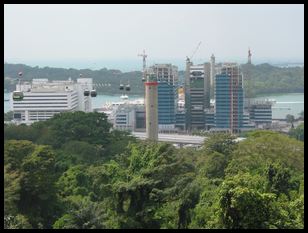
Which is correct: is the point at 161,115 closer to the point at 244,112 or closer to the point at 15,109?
the point at 244,112

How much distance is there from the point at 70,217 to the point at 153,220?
0.77m

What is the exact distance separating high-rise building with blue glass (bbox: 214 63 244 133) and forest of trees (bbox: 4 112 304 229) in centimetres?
1503

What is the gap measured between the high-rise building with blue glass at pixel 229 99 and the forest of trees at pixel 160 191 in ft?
49.3

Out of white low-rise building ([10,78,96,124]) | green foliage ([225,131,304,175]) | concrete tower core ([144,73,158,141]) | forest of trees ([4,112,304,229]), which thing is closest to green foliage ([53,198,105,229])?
forest of trees ([4,112,304,229])

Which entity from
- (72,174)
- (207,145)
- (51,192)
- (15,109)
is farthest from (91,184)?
(15,109)

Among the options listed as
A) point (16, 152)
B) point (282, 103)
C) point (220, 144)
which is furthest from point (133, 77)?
point (16, 152)

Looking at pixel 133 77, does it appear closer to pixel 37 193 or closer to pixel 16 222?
pixel 37 193

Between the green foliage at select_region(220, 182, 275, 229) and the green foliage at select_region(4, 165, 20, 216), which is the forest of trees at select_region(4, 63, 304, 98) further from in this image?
the green foliage at select_region(220, 182, 275, 229)

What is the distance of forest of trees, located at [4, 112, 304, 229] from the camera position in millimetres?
4238

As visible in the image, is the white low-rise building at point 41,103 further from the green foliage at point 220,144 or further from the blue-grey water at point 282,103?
the green foliage at point 220,144

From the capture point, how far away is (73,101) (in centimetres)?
2306

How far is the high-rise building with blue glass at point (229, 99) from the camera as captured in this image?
22766 millimetres

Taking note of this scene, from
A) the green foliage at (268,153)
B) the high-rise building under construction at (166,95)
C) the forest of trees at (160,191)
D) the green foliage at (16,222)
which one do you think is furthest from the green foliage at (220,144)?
the high-rise building under construction at (166,95)

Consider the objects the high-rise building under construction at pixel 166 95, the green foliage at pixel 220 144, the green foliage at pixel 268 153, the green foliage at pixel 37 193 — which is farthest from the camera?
the high-rise building under construction at pixel 166 95
